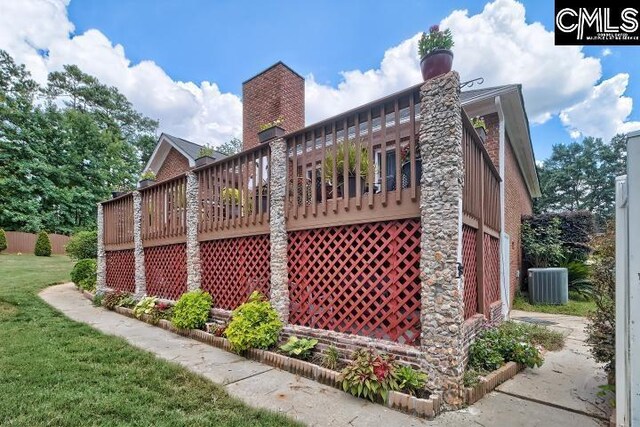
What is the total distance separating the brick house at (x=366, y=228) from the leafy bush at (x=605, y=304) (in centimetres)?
118

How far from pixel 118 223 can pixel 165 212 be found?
2.79 metres

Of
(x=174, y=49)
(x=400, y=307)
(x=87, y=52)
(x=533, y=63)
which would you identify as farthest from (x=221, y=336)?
(x=87, y=52)

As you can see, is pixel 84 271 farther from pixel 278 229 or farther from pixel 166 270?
pixel 278 229

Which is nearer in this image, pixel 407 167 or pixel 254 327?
pixel 407 167

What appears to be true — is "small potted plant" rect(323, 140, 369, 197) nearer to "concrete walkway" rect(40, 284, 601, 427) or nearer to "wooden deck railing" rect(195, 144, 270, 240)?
"wooden deck railing" rect(195, 144, 270, 240)

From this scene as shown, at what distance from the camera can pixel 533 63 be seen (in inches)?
384

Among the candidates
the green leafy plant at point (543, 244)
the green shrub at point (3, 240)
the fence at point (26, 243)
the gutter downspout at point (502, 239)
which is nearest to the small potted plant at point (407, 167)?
the gutter downspout at point (502, 239)

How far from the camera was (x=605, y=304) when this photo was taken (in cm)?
323

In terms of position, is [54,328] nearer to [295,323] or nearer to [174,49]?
[295,323]

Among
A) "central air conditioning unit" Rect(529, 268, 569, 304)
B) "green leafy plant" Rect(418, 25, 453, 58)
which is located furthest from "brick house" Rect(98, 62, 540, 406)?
"central air conditioning unit" Rect(529, 268, 569, 304)

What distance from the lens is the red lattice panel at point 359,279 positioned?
3.45 meters

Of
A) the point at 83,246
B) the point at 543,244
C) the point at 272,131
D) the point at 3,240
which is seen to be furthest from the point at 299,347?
the point at 3,240

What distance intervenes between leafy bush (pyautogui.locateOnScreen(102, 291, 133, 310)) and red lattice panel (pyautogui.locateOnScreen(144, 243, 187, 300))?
76 centimetres

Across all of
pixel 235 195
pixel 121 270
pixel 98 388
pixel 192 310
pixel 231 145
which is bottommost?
pixel 98 388
